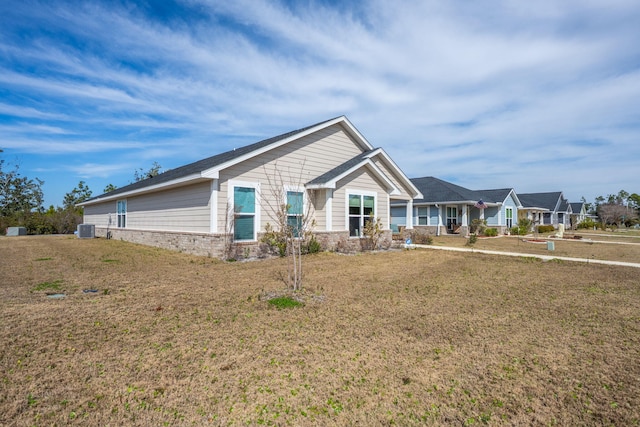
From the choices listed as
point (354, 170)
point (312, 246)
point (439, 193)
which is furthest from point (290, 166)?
point (439, 193)

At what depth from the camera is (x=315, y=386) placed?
336 centimetres

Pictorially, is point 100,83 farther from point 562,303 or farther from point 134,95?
point 562,303

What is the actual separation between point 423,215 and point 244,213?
2083 centimetres

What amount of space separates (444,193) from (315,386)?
92.2 feet

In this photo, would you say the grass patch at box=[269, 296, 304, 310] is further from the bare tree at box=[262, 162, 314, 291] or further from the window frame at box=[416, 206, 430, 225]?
the window frame at box=[416, 206, 430, 225]

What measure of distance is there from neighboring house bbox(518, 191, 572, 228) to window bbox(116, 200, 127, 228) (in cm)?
4414

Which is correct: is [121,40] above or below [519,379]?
above

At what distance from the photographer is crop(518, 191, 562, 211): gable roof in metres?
46.2

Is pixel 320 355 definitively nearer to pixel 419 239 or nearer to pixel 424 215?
pixel 419 239

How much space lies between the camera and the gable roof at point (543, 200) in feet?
152

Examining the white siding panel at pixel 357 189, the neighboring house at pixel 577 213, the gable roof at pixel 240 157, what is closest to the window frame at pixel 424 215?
the gable roof at pixel 240 157

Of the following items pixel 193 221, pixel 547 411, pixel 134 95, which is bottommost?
pixel 547 411

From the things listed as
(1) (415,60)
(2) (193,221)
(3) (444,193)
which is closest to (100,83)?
(2) (193,221)

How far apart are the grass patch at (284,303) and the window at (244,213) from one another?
21.3ft
